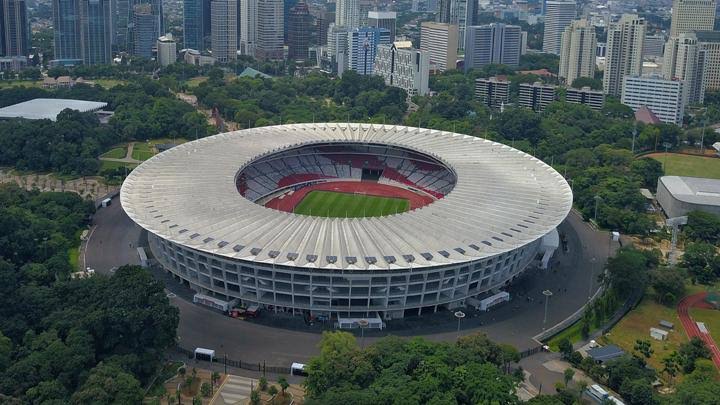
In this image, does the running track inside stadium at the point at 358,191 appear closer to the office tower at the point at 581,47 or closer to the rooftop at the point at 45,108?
the rooftop at the point at 45,108

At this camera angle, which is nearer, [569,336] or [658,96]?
[569,336]

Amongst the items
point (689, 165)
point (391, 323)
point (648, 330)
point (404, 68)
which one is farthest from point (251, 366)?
point (404, 68)

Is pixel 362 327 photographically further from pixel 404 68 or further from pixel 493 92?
pixel 404 68

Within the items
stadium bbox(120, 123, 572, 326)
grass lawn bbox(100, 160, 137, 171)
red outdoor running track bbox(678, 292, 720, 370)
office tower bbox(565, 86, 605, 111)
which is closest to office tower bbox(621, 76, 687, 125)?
office tower bbox(565, 86, 605, 111)

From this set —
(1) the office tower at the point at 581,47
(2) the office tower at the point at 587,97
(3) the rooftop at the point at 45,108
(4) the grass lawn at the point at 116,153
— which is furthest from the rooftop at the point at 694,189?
(3) the rooftop at the point at 45,108

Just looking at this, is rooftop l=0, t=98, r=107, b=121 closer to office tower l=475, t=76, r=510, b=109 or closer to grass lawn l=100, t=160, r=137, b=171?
grass lawn l=100, t=160, r=137, b=171

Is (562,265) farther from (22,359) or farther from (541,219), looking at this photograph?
(22,359)

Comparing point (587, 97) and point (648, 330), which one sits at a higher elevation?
point (587, 97)
